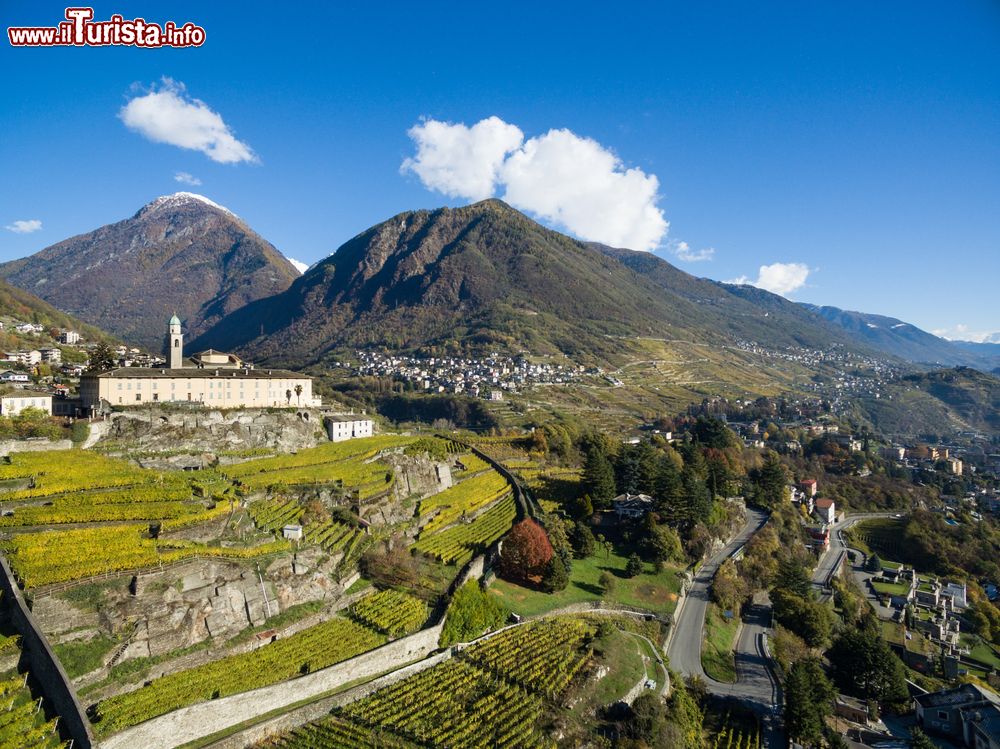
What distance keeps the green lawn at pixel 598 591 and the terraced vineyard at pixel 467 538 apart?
2.73 metres

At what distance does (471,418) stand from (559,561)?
6324cm

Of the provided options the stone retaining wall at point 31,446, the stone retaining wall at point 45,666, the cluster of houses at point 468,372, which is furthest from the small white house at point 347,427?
the cluster of houses at point 468,372

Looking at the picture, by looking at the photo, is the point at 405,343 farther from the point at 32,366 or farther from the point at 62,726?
the point at 62,726

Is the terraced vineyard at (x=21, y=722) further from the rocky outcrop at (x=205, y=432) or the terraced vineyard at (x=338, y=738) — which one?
the rocky outcrop at (x=205, y=432)

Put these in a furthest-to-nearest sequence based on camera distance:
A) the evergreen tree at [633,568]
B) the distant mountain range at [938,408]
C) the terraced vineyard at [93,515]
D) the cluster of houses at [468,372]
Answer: the distant mountain range at [938,408] < the cluster of houses at [468,372] < the evergreen tree at [633,568] < the terraced vineyard at [93,515]

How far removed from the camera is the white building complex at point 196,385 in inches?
1517

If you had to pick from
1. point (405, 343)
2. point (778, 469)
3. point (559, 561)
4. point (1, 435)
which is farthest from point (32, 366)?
point (405, 343)

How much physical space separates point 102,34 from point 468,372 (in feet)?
367

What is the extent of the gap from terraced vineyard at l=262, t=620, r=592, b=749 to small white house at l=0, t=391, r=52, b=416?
28.7m

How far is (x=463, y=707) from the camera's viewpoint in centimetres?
2381

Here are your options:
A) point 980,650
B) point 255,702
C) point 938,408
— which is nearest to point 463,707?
point 255,702

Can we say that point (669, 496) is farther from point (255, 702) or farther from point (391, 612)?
point (255, 702)

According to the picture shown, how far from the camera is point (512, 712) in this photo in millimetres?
24094

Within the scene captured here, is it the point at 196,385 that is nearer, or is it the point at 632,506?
the point at 196,385
